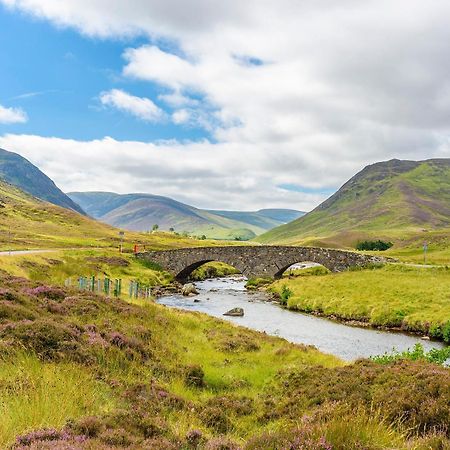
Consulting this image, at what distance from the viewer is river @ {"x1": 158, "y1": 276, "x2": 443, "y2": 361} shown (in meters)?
36.9

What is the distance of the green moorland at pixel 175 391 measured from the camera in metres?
8.13

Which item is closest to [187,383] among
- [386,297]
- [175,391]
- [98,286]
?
[175,391]

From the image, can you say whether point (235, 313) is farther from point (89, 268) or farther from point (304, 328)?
point (89, 268)

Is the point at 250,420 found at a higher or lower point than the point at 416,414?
lower

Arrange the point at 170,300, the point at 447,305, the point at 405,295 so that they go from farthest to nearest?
the point at 170,300 → the point at 405,295 → the point at 447,305

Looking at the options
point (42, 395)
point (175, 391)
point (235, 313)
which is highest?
point (42, 395)

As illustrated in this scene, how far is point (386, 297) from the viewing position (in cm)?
5319

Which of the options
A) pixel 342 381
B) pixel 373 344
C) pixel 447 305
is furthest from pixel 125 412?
pixel 447 305

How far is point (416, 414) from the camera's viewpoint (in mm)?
11352

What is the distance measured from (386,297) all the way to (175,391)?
143 ft

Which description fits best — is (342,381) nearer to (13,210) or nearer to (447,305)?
(447,305)

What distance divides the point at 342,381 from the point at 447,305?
35.9m

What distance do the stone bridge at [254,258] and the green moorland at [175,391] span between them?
5812 cm

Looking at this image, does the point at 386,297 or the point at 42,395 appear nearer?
the point at 42,395
